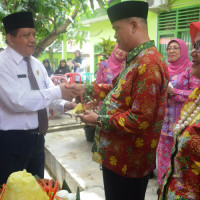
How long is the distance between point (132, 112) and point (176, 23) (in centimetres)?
592

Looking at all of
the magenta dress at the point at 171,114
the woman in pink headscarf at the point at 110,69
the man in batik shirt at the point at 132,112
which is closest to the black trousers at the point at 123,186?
the man in batik shirt at the point at 132,112

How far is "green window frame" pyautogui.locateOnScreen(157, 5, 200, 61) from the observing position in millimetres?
6125

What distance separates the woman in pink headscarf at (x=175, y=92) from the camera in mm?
2928

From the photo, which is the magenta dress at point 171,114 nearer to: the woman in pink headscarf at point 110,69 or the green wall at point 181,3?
the woman in pink headscarf at point 110,69

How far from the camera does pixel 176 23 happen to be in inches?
259

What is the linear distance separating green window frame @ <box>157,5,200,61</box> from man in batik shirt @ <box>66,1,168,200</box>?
4.64 meters

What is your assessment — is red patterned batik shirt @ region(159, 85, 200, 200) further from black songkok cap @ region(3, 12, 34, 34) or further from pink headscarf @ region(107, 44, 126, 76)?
pink headscarf @ region(107, 44, 126, 76)

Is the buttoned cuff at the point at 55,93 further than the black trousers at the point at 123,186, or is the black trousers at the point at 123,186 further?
the buttoned cuff at the point at 55,93

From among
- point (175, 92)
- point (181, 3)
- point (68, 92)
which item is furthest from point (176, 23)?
point (68, 92)

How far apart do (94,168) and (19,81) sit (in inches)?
82.7

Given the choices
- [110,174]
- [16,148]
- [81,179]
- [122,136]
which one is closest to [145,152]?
[122,136]

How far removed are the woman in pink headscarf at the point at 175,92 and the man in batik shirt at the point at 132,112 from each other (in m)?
1.34

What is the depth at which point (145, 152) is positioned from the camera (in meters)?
1.66

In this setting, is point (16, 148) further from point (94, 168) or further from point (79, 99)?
point (94, 168)
